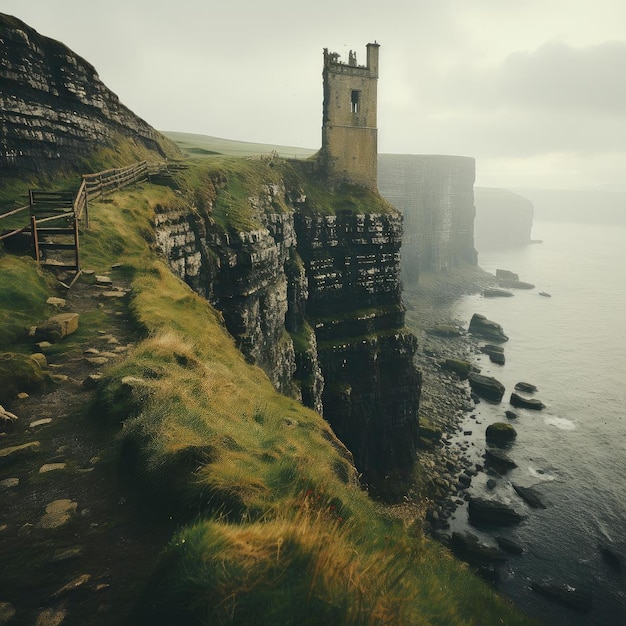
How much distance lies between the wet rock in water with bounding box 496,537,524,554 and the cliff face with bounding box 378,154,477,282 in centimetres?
10545

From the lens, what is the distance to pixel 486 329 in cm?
9244

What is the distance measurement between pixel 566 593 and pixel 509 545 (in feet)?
16.3

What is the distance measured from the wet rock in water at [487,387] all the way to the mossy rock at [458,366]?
246 centimetres

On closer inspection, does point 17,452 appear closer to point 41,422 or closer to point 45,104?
point 41,422

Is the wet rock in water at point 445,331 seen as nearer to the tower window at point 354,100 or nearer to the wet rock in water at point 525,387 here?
the wet rock in water at point 525,387

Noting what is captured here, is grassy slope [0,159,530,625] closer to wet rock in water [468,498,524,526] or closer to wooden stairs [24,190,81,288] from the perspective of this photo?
wooden stairs [24,190,81,288]

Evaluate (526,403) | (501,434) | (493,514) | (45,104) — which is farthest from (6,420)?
(526,403)

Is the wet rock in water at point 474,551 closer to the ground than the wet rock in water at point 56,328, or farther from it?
closer to the ground

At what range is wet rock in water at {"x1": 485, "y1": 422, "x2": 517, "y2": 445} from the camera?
5131 cm

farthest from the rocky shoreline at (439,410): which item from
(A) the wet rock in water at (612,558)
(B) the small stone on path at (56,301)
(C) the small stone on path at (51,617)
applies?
(B) the small stone on path at (56,301)

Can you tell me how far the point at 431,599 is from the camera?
600 cm

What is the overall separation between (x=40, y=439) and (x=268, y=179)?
1488 inches

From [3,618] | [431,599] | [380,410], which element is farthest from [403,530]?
[380,410]

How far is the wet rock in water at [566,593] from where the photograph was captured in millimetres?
29406
